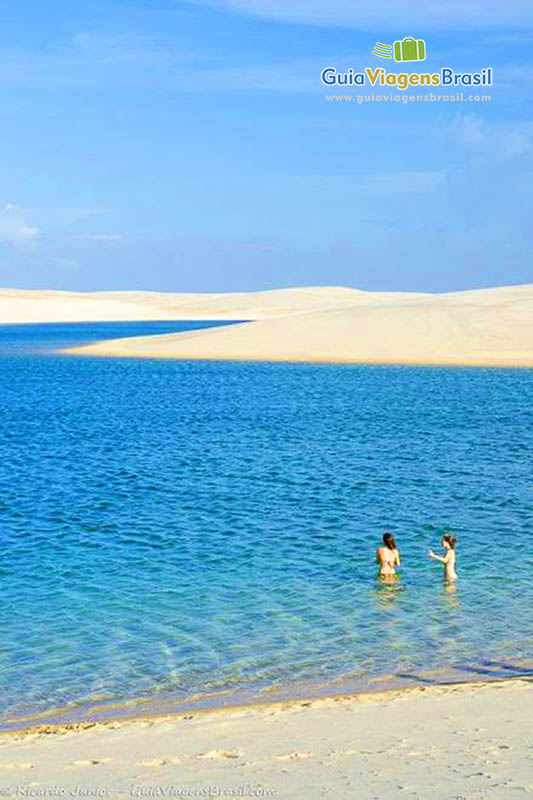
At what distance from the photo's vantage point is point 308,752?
10.5m

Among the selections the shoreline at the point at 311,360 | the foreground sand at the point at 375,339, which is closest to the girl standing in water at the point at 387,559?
the shoreline at the point at 311,360

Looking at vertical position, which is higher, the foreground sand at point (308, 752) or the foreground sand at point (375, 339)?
the foreground sand at point (375, 339)

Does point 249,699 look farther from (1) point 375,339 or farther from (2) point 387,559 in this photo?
(1) point 375,339

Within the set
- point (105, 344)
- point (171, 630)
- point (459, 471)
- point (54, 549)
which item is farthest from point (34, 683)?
point (105, 344)

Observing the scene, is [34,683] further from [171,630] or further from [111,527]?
[111,527]

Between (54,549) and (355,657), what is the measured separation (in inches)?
361

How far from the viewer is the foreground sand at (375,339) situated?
85062 millimetres

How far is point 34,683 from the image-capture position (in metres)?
14.5

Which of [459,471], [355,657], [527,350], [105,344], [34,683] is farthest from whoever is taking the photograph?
[105,344]

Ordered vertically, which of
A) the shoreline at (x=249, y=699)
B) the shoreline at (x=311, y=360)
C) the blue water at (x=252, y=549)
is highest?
the shoreline at (x=311, y=360)

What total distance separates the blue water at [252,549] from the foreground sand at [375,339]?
35.8m

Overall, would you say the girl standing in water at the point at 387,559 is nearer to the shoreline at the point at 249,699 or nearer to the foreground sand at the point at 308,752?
the shoreline at the point at 249,699

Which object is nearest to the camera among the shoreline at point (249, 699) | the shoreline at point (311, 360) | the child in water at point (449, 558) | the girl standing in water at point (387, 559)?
the shoreline at point (249, 699)

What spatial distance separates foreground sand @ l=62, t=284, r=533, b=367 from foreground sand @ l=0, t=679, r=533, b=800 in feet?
223
